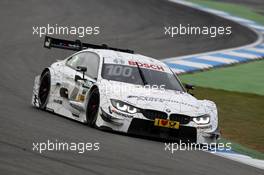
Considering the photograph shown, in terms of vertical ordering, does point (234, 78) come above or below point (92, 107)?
above

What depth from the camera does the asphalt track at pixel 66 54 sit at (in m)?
10.4

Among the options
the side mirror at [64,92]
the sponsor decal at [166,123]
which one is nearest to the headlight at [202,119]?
the sponsor decal at [166,123]

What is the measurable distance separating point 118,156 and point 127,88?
9.08 feet

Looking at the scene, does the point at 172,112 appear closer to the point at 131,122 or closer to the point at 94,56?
the point at 131,122

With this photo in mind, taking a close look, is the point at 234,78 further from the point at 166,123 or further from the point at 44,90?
the point at 166,123

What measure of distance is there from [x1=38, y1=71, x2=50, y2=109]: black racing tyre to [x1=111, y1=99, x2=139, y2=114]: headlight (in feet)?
7.64

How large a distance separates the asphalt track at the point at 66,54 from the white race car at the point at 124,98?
24 cm

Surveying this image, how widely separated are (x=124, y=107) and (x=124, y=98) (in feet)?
0.51

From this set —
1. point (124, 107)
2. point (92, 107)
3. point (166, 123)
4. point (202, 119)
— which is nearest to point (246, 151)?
point (202, 119)

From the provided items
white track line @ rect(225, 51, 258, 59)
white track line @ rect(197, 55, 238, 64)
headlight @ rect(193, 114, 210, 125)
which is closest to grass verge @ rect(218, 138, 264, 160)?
headlight @ rect(193, 114, 210, 125)

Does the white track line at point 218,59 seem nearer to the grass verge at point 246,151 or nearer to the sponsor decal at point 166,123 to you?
the grass verge at point 246,151

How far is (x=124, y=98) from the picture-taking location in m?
13.4

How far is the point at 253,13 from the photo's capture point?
33156 mm

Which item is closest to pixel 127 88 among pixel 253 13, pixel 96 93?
pixel 96 93
